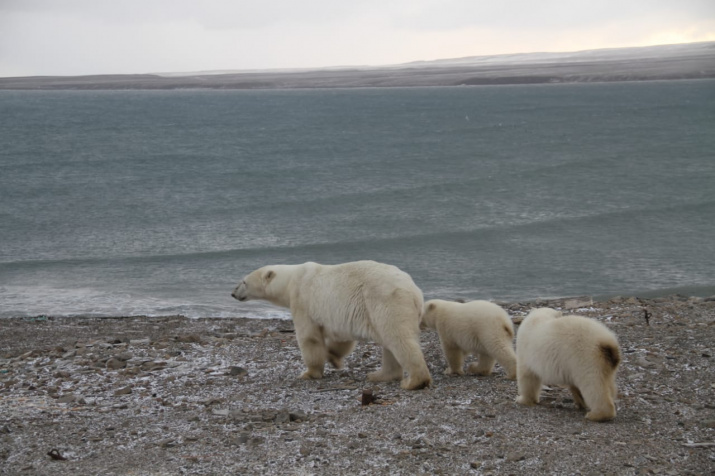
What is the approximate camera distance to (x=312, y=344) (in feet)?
31.1

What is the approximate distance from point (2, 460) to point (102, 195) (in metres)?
36.3

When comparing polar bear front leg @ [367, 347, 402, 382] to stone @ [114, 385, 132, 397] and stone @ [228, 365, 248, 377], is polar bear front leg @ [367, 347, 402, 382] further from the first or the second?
stone @ [114, 385, 132, 397]

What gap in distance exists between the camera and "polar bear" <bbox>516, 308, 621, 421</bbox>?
22.9 feet

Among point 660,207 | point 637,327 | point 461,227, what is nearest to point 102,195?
point 461,227

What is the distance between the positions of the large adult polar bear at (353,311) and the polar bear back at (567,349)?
1.41 metres

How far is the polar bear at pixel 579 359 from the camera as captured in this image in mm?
6984

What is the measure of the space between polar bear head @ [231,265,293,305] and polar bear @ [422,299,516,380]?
183cm

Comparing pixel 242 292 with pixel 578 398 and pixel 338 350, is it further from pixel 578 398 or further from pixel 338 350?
pixel 578 398

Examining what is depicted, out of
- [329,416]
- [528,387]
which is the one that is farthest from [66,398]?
[528,387]

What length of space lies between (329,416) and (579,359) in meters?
2.41

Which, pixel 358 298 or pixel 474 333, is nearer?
pixel 358 298

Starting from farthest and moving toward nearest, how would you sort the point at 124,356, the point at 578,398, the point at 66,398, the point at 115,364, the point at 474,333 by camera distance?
the point at 124,356 < the point at 115,364 < the point at 66,398 < the point at 474,333 < the point at 578,398

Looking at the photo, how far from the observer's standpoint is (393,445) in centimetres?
676

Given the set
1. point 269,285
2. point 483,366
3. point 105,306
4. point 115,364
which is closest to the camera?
point 483,366
